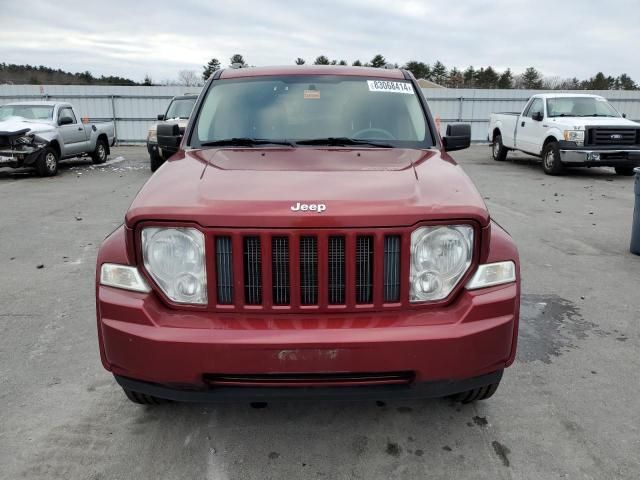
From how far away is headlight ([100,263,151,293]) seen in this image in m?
2.43

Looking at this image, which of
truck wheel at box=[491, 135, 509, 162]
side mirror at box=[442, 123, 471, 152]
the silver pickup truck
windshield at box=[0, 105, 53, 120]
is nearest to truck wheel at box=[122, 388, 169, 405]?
side mirror at box=[442, 123, 471, 152]

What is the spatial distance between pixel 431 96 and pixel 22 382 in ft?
74.1

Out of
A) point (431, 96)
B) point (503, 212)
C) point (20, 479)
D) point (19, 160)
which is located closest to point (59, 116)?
point (19, 160)

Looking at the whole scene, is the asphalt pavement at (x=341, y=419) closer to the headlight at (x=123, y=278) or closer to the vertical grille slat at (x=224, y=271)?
the vertical grille slat at (x=224, y=271)

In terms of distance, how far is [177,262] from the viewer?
2404 millimetres

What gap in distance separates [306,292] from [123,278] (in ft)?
2.71

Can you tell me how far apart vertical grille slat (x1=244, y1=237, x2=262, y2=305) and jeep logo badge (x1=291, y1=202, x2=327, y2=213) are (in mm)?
205

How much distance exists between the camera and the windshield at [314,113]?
3641 millimetres

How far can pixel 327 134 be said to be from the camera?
3.63 meters

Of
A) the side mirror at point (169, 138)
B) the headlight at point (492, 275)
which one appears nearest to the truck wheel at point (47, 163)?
the side mirror at point (169, 138)

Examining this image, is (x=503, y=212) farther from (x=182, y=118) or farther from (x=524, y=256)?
(x=182, y=118)

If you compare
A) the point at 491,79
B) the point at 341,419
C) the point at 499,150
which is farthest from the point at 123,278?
the point at 491,79

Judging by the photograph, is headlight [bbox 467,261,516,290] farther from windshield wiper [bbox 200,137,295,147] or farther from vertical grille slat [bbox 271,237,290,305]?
windshield wiper [bbox 200,137,295,147]

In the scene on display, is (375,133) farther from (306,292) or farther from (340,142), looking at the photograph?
(306,292)
